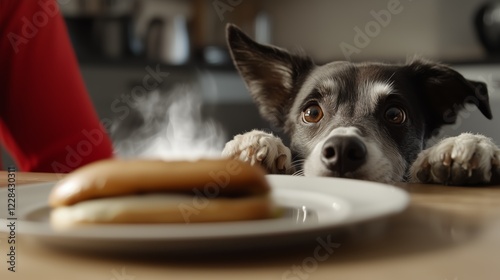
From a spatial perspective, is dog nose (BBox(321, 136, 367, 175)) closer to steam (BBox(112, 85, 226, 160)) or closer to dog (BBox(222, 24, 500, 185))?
dog (BBox(222, 24, 500, 185))

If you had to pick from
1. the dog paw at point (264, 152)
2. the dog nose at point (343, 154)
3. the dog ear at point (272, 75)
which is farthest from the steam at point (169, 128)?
the dog nose at point (343, 154)

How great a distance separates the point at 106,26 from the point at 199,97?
3.48ft

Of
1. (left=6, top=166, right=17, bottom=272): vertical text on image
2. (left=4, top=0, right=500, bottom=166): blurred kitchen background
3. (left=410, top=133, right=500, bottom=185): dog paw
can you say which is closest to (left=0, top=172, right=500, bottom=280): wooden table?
(left=6, top=166, right=17, bottom=272): vertical text on image

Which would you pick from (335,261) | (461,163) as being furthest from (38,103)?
(335,261)

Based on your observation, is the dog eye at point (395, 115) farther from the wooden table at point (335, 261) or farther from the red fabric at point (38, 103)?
the wooden table at point (335, 261)

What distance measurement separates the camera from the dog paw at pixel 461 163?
3.48ft

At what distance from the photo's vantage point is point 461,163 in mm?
1076

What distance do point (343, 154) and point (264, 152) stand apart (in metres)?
0.17

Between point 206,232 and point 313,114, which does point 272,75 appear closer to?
point 313,114

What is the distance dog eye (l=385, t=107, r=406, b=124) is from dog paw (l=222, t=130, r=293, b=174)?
34 cm

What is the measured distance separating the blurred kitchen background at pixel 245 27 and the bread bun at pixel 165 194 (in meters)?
3.98

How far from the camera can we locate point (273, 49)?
176cm

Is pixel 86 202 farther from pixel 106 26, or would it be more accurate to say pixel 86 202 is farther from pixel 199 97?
pixel 106 26

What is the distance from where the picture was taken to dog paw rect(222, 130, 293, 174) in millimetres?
1259
